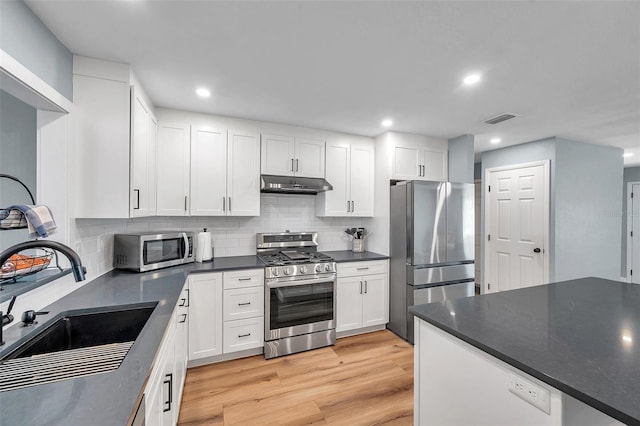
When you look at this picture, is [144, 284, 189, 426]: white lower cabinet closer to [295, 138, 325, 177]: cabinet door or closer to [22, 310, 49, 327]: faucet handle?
[22, 310, 49, 327]: faucet handle

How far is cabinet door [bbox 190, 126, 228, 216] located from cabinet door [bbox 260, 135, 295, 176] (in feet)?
1.42

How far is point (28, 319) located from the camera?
1237 mm

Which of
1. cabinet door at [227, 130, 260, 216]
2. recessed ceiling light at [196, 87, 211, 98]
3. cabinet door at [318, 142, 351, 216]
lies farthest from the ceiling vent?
recessed ceiling light at [196, 87, 211, 98]

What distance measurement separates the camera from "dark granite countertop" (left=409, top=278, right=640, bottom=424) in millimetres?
825

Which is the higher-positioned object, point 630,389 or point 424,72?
point 424,72

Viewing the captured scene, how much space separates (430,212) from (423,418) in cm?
218

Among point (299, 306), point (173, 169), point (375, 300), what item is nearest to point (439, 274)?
point (375, 300)

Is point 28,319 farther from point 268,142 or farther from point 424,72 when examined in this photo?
point 424,72

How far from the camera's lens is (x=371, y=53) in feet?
5.85

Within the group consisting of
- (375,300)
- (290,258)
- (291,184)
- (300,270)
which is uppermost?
(291,184)

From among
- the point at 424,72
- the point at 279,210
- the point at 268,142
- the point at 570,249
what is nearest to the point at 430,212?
the point at 424,72

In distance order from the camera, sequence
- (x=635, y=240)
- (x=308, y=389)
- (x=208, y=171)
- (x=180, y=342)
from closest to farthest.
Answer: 1. (x=180, y=342)
2. (x=308, y=389)
3. (x=208, y=171)
4. (x=635, y=240)

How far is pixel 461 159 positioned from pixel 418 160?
570 millimetres

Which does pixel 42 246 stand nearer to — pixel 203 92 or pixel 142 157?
pixel 142 157
